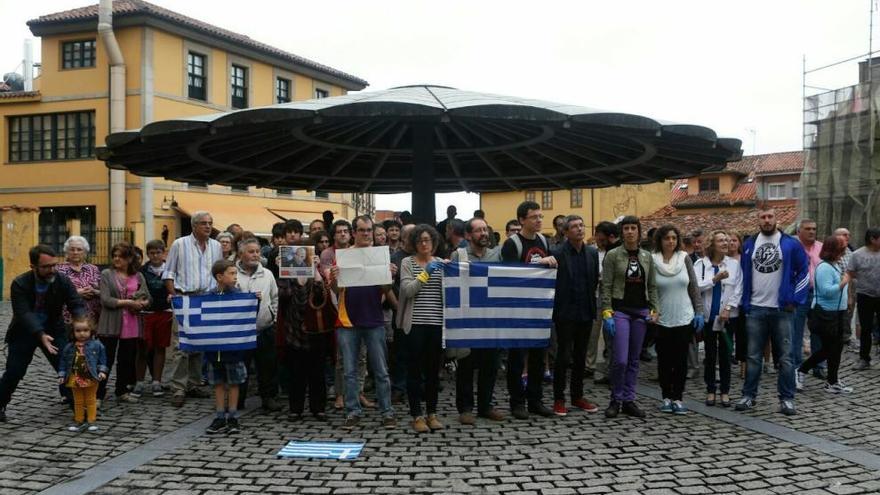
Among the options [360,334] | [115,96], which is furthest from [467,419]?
[115,96]

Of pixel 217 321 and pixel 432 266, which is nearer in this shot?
pixel 432 266

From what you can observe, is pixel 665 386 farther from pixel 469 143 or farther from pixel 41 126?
pixel 41 126

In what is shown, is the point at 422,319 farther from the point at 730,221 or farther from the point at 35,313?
the point at 730,221

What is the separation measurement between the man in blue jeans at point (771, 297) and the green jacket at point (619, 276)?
3.94ft

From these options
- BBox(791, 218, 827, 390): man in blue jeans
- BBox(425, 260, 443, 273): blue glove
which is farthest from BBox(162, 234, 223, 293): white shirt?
BBox(791, 218, 827, 390): man in blue jeans

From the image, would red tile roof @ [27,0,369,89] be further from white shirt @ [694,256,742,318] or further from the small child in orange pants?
white shirt @ [694,256,742,318]

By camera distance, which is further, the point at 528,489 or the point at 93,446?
the point at 93,446

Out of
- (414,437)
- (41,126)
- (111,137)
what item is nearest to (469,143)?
(111,137)

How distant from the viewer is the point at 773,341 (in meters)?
7.90

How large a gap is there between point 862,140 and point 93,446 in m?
27.4

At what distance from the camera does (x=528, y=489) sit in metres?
5.28

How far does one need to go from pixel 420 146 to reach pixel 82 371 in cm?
591

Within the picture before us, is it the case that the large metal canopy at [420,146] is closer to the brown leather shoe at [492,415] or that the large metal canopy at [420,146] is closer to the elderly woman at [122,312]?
the elderly woman at [122,312]

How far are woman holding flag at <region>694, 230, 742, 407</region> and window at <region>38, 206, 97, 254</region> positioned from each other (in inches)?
1245
